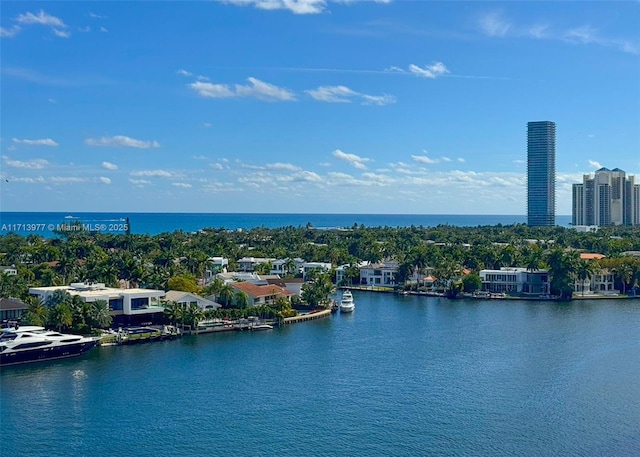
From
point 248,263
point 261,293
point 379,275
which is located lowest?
point 261,293

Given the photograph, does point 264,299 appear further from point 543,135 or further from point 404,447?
point 543,135

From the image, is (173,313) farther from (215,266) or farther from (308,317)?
(215,266)

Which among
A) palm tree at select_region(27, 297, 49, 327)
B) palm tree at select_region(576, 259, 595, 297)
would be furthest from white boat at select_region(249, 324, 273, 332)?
palm tree at select_region(576, 259, 595, 297)

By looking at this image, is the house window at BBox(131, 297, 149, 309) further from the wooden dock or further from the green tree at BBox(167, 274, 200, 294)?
the wooden dock

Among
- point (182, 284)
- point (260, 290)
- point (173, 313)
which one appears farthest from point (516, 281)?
point (173, 313)

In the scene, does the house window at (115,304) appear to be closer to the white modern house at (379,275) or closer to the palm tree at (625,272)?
the white modern house at (379,275)
